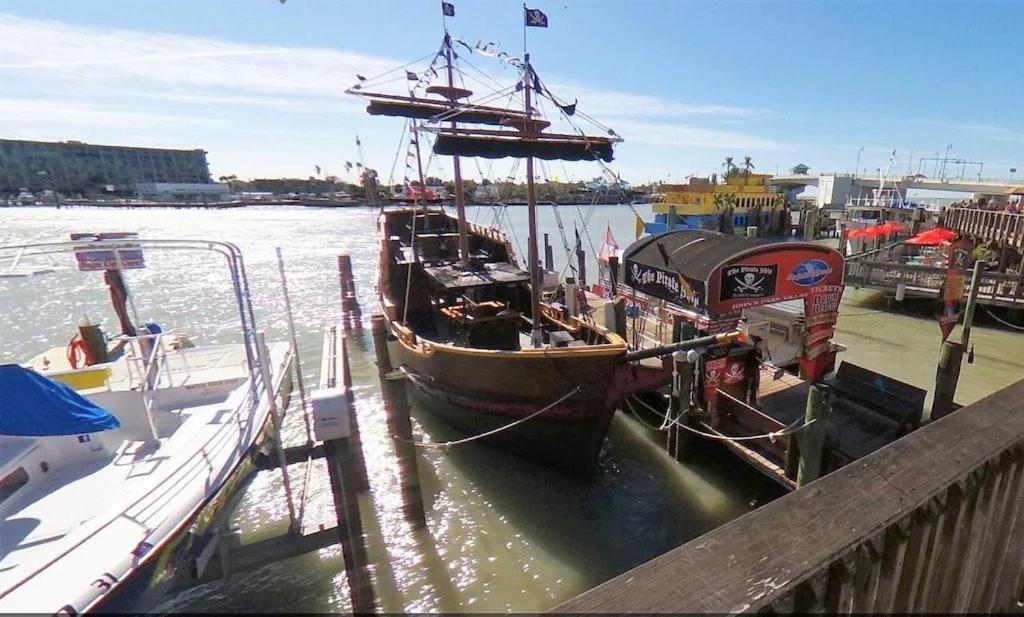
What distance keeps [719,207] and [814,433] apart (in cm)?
3544

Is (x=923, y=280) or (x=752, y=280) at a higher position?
(x=752, y=280)

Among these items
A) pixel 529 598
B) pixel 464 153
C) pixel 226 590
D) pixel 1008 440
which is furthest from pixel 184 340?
pixel 1008 440

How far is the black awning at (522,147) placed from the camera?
8.12 metres

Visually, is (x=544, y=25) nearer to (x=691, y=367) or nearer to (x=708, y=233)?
(x=708, y=233)

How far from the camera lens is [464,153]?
8.19m

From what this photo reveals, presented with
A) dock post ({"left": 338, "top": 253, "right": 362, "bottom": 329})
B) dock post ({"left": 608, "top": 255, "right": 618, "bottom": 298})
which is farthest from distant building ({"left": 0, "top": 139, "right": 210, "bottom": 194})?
dock post ({"left": 608, "top": 255, "right": 618, "bottom": 298})

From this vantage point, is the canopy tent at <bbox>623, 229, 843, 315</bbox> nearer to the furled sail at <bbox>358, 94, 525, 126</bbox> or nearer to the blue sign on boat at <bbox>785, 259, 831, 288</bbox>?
the blue sign on boat at <bbox>785, 259, 831, 288</bbox>

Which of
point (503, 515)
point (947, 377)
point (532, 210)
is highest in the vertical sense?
point (532, 210)

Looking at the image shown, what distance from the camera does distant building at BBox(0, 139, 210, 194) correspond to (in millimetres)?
112125

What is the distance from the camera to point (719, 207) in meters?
37.7

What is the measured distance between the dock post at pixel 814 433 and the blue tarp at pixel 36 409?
894 centimetres

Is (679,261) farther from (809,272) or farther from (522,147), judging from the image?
(522,147)

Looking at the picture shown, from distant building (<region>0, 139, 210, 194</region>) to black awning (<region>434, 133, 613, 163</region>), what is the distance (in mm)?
149748

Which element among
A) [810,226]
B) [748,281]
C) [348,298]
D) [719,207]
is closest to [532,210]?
[748,281]
